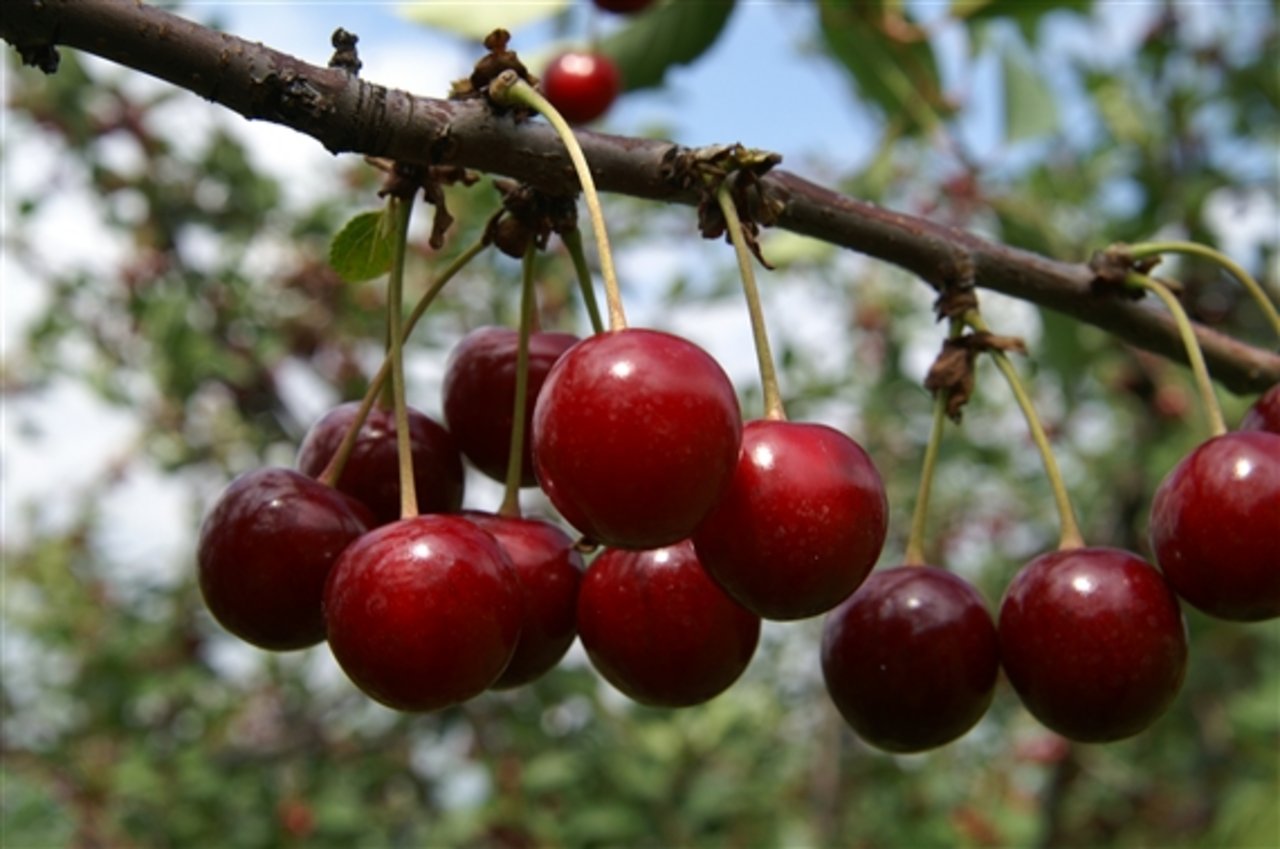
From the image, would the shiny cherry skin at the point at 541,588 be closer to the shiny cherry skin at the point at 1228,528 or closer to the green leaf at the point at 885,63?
the shiny cherry skin at the point at 1228,528

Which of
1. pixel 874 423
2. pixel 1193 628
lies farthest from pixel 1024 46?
pixel 1193 628

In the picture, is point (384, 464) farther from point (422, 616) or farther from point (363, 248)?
point (422, 616)

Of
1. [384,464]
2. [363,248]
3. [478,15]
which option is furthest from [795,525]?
[478,15]

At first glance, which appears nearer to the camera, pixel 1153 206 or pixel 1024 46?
pixel 1024 46

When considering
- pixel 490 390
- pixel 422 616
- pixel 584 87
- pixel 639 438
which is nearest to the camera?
pixel 639 438

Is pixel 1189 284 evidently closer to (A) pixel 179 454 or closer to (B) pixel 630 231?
(B) pixel 630 231

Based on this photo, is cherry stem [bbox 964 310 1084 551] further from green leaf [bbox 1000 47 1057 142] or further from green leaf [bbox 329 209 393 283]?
green leaf [bbox 1000 47 1057 142]
